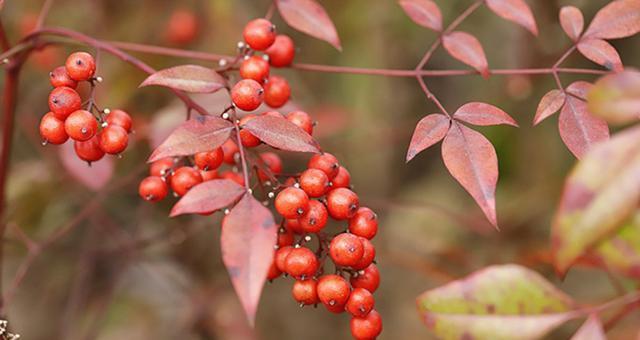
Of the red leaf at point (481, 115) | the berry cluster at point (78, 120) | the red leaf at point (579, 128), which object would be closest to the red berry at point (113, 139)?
the berry cluster at point (78, 120)

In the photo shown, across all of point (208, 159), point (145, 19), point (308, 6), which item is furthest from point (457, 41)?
point (145, 19)

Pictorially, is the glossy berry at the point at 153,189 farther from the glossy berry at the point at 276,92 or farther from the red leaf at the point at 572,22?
the red leaf at the point at 572,22

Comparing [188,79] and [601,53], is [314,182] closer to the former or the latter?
[188,79]

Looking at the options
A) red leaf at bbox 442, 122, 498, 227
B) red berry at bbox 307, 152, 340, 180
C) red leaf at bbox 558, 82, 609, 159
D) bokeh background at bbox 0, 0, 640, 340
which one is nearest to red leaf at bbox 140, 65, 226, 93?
red berry at bbox 307, 152, 340, 180

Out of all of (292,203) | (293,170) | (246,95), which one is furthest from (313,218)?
(293,170)

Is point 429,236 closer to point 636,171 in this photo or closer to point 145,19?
point 145,19

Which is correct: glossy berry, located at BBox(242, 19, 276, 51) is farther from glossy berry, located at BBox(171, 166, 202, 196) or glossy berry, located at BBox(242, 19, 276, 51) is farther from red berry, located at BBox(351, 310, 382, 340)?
red berry, located at BBox(351, 310, 382, 340)
